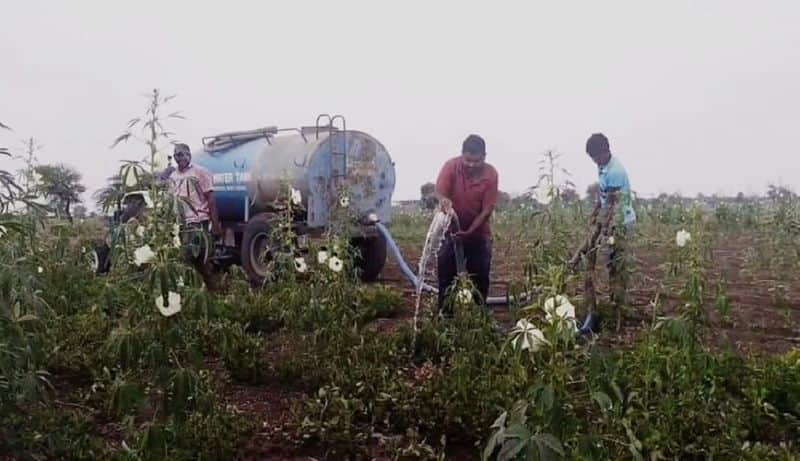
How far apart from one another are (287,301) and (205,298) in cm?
331

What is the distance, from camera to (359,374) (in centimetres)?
479

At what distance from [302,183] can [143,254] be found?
21.3 feet

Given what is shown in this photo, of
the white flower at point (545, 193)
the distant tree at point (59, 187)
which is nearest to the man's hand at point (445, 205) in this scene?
the white flower at point (545, 193)

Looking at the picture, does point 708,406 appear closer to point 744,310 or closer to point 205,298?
point 205,298

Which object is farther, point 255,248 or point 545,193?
point 255,248

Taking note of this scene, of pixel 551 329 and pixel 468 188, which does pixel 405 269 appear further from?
pixel 551 329

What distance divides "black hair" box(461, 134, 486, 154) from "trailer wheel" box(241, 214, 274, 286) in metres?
4.13

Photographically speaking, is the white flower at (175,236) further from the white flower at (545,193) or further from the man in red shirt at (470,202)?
the man in red shirt at (470,202)

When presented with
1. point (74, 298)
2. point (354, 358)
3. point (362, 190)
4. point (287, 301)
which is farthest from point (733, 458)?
point (362, 190)

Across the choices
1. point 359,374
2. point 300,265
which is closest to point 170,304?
point 359,374

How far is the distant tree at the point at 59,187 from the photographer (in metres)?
5.89

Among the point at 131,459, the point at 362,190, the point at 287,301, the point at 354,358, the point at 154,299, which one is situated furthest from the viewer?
the point at 362,190

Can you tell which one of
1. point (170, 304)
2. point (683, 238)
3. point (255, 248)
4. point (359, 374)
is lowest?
point (359, 374)

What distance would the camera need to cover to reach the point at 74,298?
700 cm
